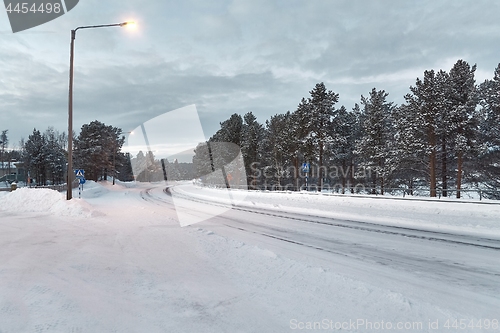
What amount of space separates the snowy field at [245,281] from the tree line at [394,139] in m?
17.5

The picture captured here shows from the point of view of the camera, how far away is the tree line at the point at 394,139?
30.8 metres

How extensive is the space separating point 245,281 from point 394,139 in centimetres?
4144

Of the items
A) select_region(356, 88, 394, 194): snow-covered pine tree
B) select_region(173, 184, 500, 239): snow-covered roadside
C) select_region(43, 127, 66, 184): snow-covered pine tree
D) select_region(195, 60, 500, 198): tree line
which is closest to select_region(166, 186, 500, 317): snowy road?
select_region(173, 184, 500, 239): snow-covered roadside

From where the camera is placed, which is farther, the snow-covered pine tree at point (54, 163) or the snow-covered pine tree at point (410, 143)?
the snow-covered pine tree at point (54, 163)

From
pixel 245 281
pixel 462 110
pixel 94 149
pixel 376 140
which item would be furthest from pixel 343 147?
pixel 94 149

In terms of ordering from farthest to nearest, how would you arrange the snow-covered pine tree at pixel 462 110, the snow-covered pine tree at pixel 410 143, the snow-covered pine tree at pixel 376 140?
the snow-covered pine tree at pixel 376 140
the snow-covered pine tree at pixel 410 143
the snow-covered pine tree at pixel 462 110

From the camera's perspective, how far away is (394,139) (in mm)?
41125

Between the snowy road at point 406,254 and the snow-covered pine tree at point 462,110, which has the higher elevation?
the snow-covered pine tree at point 462,110

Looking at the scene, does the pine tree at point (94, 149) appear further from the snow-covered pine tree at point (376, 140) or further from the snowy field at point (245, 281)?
the snowy field at point (245, 281)

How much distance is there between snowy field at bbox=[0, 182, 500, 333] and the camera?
3730mm

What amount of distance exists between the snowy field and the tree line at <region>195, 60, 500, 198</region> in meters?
17.5

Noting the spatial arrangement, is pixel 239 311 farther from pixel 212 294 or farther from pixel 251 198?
pixel 251 198

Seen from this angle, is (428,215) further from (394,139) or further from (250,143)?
(250,143)

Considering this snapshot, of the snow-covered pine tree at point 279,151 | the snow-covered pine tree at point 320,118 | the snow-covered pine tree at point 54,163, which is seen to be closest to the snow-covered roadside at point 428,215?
the snow-covered pine tree at point 320,118
